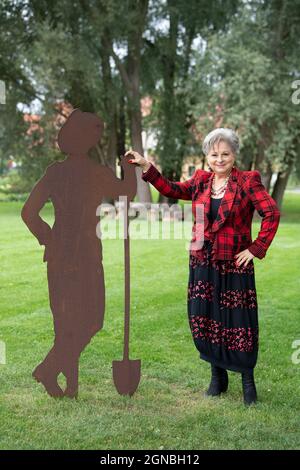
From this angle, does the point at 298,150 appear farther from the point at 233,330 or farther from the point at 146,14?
the point at 233,330

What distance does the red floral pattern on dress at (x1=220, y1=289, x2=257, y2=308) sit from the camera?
424 centimetres

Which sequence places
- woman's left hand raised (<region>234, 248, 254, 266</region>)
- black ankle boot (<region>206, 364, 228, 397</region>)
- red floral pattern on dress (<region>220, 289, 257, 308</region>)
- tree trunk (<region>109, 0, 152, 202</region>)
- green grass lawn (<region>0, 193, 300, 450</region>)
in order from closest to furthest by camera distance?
green grass lawn (<region>0, 193, 300, 450</region>), woman's left hand raised (<region>234, 248, 254, 266</region>), red floral pattern on dress (<region>220, 289, 257, 308</region>), black ankle boot (<region>206, 364, 228, 397</region>), tree trunk (<region>109, 0, 152, 202</region>)

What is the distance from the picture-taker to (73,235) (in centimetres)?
437

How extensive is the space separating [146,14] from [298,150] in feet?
22.8

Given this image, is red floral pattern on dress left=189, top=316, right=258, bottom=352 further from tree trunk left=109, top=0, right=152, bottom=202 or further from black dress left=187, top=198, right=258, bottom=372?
tree trunk left=109, top=0, right=152, bottom=202

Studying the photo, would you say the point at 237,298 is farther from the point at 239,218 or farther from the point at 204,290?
the point at 239,218

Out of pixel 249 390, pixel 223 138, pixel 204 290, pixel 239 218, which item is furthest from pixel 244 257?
pixel 249 390

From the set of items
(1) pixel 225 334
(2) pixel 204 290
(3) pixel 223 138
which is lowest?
(1) pixel 225 334

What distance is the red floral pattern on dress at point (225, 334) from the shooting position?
14.0ft

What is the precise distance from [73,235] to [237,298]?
4.20ft

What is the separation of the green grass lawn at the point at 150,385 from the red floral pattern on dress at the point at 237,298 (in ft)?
2.49

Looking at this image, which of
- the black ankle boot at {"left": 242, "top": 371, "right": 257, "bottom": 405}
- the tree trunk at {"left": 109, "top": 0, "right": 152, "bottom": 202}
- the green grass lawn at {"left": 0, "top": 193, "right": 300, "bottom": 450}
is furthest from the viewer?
the tree trunk at {"left": 109, "top": 0, "right": 152, "bottom": 202}

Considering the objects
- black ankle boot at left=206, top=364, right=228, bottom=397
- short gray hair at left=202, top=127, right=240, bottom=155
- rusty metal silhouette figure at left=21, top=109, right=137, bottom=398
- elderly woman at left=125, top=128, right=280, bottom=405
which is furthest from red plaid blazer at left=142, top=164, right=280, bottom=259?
black ankle boot at left=206, top=364, right=228, bottom=397

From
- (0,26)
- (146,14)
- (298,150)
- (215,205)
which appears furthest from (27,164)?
(215,205)
